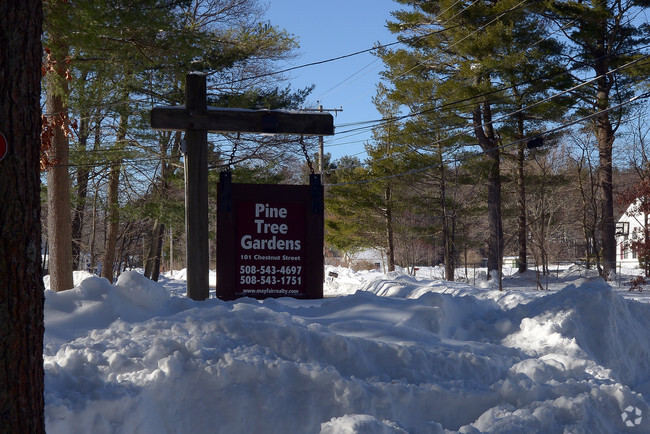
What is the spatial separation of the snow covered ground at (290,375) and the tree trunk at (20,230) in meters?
0.95

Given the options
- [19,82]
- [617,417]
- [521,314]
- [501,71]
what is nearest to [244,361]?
[19,82]

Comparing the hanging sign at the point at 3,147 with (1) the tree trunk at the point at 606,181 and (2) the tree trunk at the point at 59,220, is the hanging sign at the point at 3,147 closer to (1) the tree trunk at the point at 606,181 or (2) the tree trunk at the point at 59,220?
(2) the tree trunk at the point at 59,220

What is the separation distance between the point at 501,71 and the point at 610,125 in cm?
527

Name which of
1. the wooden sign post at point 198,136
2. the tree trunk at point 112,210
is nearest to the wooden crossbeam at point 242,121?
the wooden sign post at point 198,136

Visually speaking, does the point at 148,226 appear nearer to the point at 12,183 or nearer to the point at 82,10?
the point at 82,10

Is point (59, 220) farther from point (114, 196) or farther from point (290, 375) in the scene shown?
point (290, 375)

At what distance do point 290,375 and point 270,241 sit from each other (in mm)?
3687

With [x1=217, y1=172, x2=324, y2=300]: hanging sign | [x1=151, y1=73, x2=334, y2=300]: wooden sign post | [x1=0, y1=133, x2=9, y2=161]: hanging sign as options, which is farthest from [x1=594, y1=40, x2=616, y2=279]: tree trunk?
[x1=0, y1=133, x2=9, y2=161]: hanging sign

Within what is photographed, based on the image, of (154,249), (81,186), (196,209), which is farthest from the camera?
(154,249)


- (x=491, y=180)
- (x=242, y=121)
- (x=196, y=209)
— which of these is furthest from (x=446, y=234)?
(x=196, y=209)

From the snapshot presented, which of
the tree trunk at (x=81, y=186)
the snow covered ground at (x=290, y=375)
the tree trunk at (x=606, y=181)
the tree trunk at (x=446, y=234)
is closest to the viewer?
the snow covered ground at (x=290, y=375)

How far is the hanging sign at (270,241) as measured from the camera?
8531 mm

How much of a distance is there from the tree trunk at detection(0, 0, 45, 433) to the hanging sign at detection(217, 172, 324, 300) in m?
5.11

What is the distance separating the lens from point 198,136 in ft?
27.7
